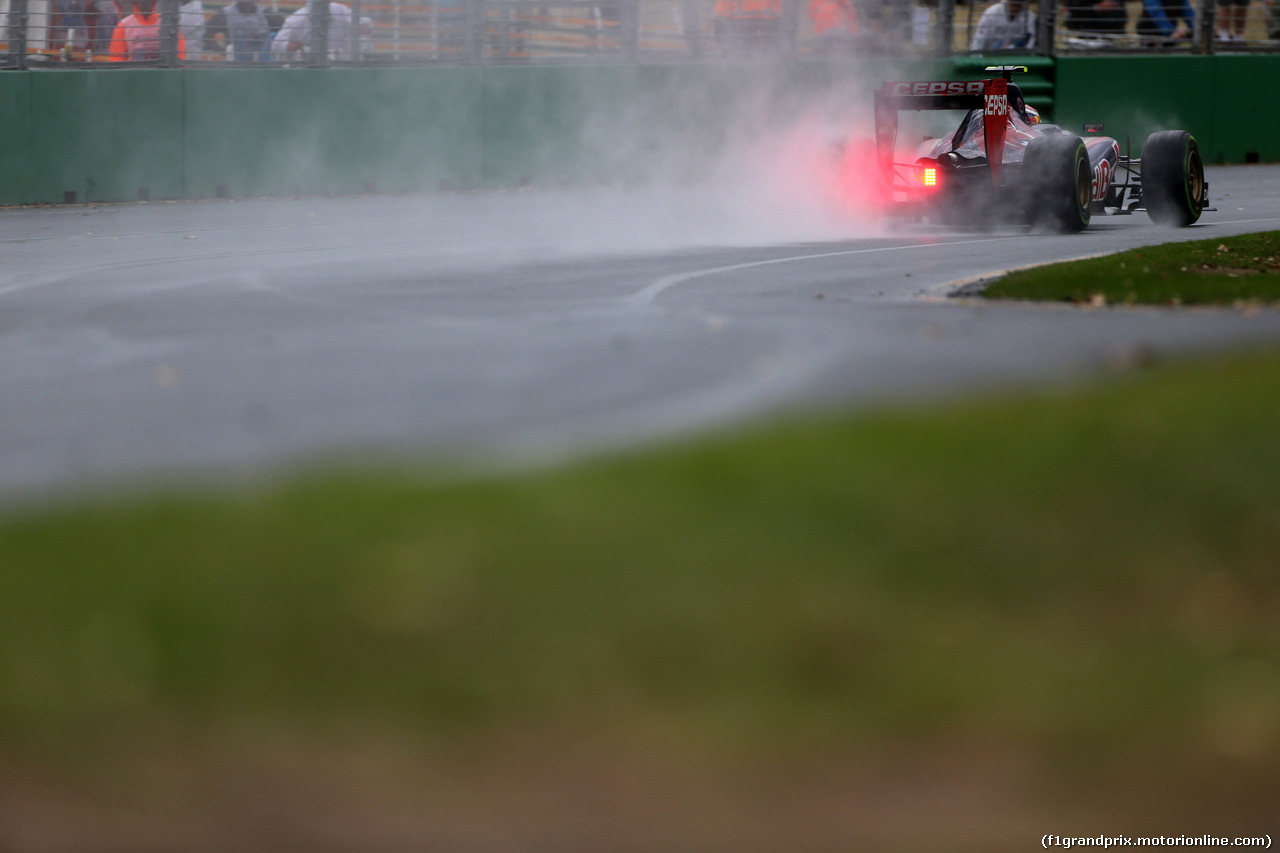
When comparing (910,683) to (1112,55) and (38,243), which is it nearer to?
(38,243)

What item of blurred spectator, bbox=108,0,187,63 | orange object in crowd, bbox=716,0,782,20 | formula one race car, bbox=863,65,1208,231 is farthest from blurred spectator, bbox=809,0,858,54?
blurred spectator, bbox=108,0,187,63

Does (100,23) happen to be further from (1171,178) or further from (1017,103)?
(1171,178)

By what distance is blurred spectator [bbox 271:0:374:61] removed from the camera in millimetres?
21797

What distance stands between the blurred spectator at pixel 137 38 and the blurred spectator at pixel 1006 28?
12.4 metres

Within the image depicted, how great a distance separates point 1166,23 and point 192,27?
15.4 metres

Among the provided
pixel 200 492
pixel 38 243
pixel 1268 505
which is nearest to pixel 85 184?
pixel 38 243

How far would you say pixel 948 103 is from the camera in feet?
53.9

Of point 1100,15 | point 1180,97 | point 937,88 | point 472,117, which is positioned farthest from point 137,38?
point 1180,97

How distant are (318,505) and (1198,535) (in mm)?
2671

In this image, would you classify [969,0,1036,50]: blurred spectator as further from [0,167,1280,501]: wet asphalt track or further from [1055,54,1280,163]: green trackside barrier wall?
[0,167,1280,501]: wet asphalt track

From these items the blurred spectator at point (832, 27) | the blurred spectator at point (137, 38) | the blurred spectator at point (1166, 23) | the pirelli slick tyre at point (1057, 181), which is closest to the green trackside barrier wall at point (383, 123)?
the blurred spectator at point (832, 27)

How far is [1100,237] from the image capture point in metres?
16.2

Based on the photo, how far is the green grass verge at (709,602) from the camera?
4086mm

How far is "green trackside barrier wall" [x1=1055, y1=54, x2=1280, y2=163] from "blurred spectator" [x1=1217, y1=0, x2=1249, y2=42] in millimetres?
475
